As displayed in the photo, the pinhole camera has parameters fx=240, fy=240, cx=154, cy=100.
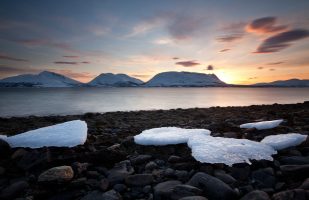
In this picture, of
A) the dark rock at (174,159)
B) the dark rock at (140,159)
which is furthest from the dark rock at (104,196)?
the dark rock at (174,159)

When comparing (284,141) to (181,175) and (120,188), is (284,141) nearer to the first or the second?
Answer: (181,175)

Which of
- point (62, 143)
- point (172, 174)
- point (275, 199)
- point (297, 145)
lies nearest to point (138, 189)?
point (172, 174)

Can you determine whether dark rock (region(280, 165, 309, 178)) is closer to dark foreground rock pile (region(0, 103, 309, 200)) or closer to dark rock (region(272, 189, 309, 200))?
dark foreground rock pile (region(0, 103, 309, 200))

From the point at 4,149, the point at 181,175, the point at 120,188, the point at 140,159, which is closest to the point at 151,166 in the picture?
the point at 140,159

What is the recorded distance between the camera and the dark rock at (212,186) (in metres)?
3.89

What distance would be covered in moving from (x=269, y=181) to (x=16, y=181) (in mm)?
4852

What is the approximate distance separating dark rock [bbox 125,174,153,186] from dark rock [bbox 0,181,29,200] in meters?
1.90

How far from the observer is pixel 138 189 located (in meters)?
4.41

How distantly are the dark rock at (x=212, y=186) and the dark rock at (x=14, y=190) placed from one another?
3.06 m

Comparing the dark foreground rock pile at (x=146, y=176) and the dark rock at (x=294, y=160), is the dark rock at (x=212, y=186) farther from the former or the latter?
the dark rock at (x=294, y=160)

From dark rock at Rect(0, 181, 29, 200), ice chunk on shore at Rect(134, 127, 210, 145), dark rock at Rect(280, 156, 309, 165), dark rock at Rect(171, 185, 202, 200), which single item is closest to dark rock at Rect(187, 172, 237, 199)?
dark rock at Rect(171, 185, 202, 200)

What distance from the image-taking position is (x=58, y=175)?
4531 mm

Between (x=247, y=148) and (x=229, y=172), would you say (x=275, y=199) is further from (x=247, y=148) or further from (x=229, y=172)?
(x=247, y=148)

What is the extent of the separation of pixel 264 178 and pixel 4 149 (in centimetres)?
593
